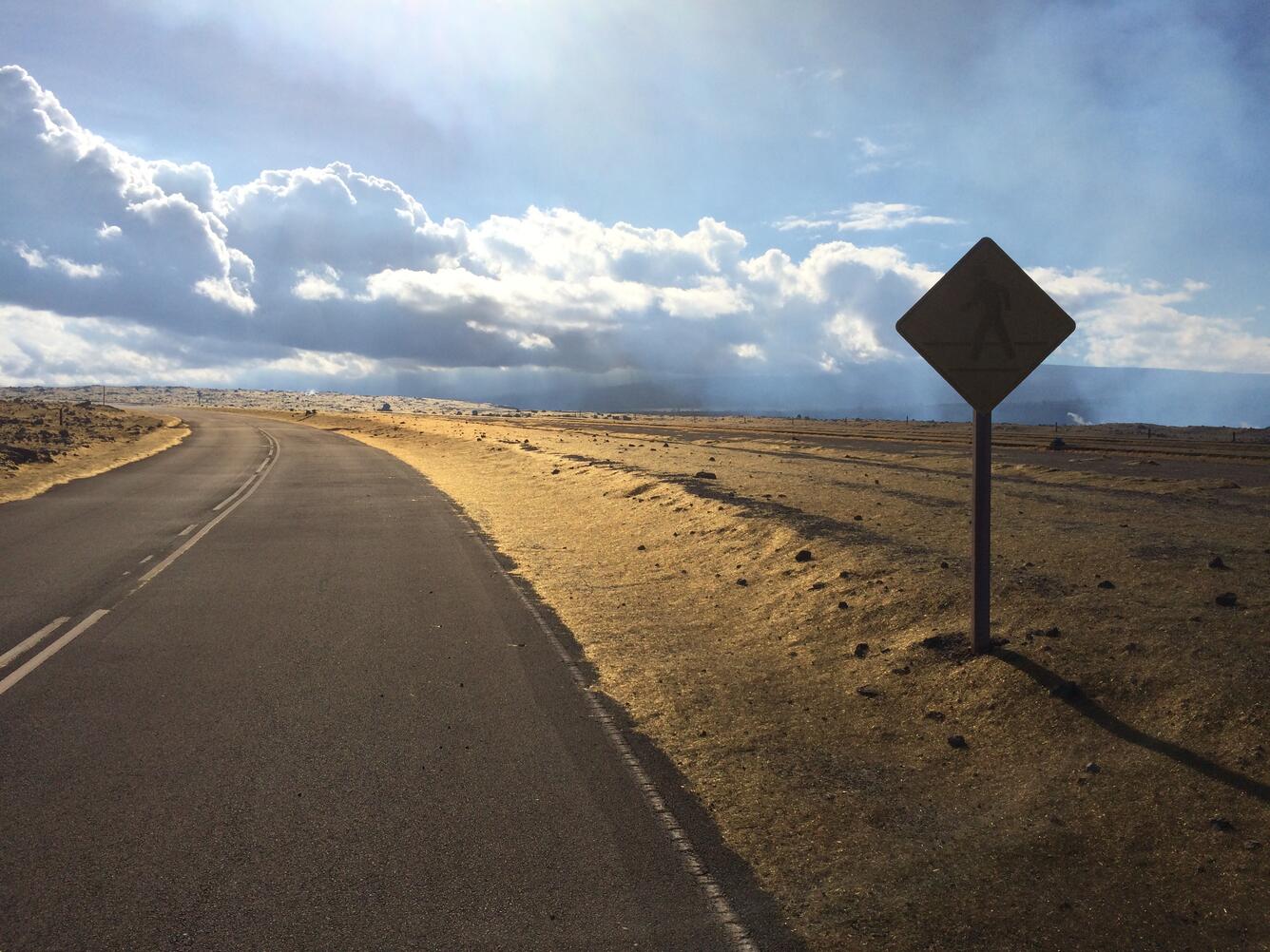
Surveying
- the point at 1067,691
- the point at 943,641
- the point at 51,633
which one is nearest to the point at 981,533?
the point at 943,641

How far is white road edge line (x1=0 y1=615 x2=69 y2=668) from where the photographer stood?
26.1 ft

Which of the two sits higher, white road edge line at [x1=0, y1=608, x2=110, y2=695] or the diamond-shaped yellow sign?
the diamond-shaped yellow sign

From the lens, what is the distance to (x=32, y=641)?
854cm

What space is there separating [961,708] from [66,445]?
1650 inches

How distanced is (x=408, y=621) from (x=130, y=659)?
251cm

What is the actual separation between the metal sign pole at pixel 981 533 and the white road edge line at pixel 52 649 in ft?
24.5

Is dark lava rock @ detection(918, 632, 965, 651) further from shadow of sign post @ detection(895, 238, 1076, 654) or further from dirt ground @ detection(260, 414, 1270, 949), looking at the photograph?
shadow of sign post @ detection(895, 238, 1076, 654)

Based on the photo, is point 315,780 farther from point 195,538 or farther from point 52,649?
point 195,538

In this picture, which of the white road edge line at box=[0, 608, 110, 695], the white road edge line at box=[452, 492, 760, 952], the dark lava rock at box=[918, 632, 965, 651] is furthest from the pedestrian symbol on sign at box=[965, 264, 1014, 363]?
the white road edge line at box=[0, 608, 110, 695]

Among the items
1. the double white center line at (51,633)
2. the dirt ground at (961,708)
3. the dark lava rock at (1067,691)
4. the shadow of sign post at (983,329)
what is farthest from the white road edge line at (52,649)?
the dark lava rock at (1067,691)

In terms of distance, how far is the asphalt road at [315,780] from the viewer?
12.7 ft

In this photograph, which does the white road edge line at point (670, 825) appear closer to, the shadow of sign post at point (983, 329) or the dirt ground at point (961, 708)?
the dirt ground at point (961, 708)

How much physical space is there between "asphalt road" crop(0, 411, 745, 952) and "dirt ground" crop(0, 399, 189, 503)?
52.6ft

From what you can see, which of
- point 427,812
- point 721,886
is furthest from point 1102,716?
point 427,812
